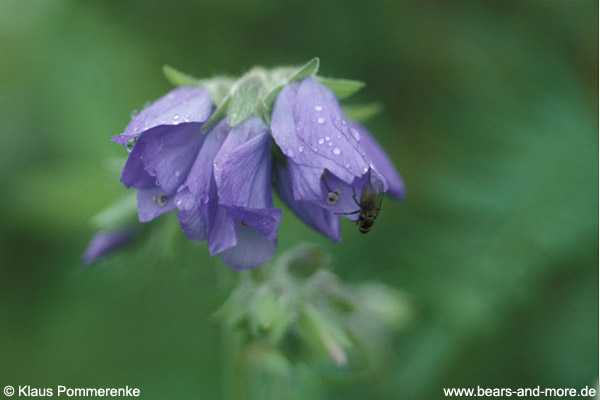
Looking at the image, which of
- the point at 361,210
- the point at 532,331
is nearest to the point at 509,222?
the point at 532,331

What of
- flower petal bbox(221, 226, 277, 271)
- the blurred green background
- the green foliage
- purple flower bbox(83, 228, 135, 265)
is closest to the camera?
flower petal bbox(221, 226, 277, 271)

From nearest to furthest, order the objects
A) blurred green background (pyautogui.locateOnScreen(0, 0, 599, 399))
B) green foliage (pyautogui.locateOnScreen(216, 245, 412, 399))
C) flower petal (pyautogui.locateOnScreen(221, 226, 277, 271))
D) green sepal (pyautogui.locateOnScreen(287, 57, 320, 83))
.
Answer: flower petal (pyautogui.locateOnScreen(221, 226, 277, 271)) → green sepal (pyautogui.locateOnScreen(287, 57, 320, 83)) → green foliage (pyautogui.locateOnScreen(216, 245, 412, 399)) → blurred green background (pyautogui.locateOnScreen(0, 0, 599, 399))

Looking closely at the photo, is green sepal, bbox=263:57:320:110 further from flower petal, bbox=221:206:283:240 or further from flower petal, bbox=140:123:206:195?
flower petal, bbox=221:206:283:240

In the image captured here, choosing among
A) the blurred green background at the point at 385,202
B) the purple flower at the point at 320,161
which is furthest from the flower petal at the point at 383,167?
the blurred green background at the point at 385,202

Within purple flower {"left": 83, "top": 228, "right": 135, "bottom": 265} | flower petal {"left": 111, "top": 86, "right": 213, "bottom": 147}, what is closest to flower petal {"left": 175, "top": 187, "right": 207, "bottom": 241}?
flower petal {"left": 111, "top": 86, "right": 213, "bottom": 147}

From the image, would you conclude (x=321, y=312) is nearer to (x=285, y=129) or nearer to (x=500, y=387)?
(x=285, y=129)

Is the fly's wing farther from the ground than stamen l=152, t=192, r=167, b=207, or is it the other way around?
stamen l=152, t=192, r=167, b=207

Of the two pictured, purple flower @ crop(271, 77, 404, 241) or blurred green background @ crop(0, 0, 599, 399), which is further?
blurred green background @ crop(0, 0, 599, 399)
